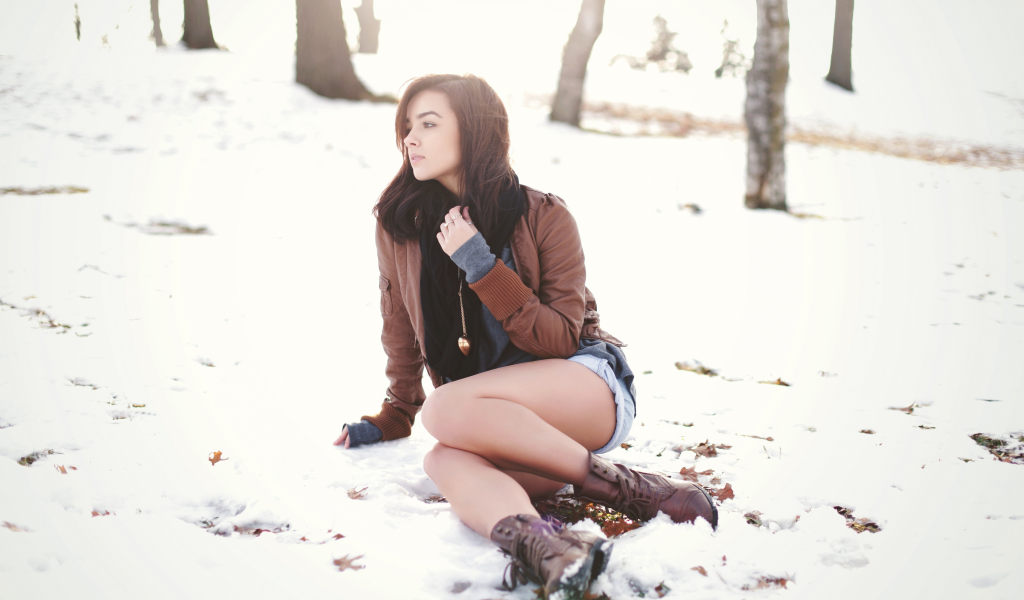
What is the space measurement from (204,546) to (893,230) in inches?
287

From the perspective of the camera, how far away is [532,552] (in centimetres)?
161

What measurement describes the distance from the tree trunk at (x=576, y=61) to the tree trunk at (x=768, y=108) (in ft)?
8.98

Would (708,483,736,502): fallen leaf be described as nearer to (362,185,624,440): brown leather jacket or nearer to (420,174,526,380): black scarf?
(362,185,624,440): brown leather jacket

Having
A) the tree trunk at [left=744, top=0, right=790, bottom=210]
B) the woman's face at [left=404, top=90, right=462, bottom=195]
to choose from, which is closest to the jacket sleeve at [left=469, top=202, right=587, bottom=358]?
the woman's face at [left=404, top=90, right=462, bottom=195]

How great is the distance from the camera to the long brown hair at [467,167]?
2225 millimetres

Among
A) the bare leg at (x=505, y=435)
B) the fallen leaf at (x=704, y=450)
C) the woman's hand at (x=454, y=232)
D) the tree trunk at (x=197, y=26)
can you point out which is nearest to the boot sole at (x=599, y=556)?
the bare leg at (x=505, y=435)

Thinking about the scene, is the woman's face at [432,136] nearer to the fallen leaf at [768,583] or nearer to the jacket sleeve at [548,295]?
the jacket sleeve at [548,295]

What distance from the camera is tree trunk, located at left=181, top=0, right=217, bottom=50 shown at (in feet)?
36.4

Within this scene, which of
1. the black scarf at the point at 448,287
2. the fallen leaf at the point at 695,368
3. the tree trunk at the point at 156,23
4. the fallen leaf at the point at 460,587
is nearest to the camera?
the fallen leaf at the point at 460,587

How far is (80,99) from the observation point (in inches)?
317

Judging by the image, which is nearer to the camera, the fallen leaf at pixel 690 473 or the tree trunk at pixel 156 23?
the fallen leaf at pixel 690 473

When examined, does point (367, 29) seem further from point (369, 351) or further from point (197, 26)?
point (369, 351)

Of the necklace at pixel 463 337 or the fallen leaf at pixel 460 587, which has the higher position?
the necklace at pixel 463 337

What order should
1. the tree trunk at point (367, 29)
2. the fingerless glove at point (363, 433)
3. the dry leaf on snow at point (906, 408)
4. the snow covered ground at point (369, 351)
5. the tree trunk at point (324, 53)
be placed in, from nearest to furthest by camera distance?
the snow covered ground at point (369, 351) → the fingerless glove at point (363, 433) → the dry leaf on snow at point (906, 408) → the tree trunk at point (324, 53) → the tree trunk at point (367, 29)
